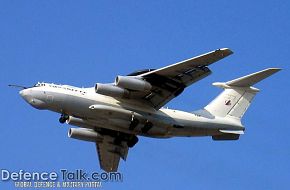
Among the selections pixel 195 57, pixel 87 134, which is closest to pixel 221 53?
pixel 195 57

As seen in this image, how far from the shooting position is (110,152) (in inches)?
1404

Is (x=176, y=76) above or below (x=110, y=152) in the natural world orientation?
above

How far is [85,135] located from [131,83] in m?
5.94

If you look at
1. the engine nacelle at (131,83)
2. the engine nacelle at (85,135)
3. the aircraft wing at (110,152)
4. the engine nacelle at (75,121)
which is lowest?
the aircraft wing at (110,152)

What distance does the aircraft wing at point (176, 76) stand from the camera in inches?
1162

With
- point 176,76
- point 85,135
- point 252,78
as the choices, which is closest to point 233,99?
point 252,78

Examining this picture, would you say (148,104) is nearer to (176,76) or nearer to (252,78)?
(176,76)

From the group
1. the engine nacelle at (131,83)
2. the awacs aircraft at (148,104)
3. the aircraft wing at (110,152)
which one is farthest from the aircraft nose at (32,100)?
the aircraft wing at (110,152)

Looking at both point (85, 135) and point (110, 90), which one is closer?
point (110, 90)

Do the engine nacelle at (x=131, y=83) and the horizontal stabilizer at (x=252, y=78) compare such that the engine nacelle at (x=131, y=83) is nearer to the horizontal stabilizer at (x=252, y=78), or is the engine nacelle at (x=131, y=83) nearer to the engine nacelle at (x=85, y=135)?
the horizontal stabilizer at (x=252, y=78)

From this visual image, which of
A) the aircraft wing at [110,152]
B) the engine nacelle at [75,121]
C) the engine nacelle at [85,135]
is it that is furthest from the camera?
the aircraft wing at [110,152]

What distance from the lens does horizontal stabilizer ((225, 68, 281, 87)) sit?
30.9 m

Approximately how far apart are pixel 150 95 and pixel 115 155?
17.2 feet

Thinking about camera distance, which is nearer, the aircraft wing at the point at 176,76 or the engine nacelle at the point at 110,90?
the aircraft wing at the point at 176,76
